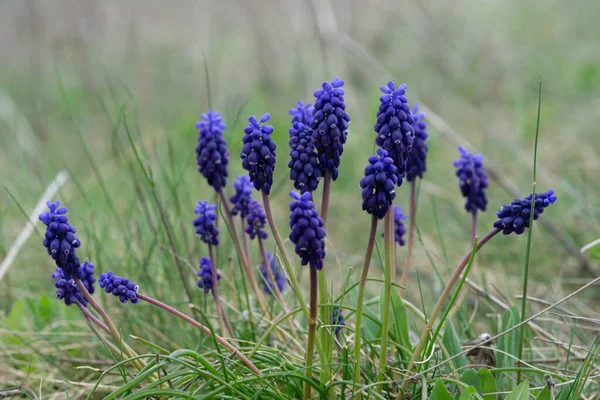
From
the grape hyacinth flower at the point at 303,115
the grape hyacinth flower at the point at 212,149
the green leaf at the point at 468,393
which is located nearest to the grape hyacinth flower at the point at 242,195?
the grape hyacinth flower at the point at 212,149

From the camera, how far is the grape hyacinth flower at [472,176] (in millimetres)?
2510

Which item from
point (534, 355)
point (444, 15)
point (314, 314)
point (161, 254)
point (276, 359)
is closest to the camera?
point (314, 314)

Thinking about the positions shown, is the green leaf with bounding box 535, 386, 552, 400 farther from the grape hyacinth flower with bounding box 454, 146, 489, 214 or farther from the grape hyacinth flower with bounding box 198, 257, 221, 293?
the grape hyacinth flower with bounding box 198, 257, 221, 293

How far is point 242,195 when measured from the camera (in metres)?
2.52

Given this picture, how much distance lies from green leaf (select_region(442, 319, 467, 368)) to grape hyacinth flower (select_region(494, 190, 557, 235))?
1.53ft

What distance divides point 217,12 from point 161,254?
7.16 m

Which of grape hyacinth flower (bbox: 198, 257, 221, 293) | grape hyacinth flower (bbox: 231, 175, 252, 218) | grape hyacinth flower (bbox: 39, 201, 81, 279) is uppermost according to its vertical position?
grape hyacinth flower (bbox: 231, 175, 252, 218)

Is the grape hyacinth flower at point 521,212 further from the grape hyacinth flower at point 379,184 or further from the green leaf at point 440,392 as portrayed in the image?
the green leaf at point 440,392

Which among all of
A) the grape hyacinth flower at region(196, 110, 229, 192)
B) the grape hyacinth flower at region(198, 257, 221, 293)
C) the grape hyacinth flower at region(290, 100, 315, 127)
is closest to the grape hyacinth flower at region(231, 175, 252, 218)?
the grape hyacinth flower at region(196, 110, 229, 192)

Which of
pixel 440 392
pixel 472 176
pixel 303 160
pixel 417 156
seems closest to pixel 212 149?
pixel 303 160

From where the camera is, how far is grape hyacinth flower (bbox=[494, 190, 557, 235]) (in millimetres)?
1903

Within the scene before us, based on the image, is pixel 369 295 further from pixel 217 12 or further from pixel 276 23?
pixel 217 12

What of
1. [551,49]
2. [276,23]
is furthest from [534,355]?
[276,23]

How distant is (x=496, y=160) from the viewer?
5.95 meters
